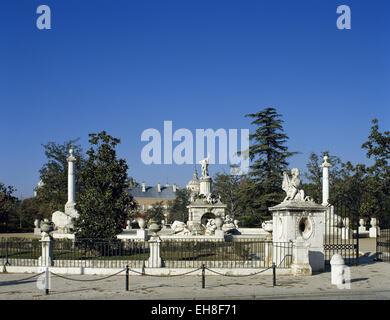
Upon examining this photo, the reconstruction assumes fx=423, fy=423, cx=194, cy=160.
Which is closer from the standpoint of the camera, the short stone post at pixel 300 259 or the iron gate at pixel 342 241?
the short stone post at pixel 300 259

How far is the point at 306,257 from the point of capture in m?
15.2

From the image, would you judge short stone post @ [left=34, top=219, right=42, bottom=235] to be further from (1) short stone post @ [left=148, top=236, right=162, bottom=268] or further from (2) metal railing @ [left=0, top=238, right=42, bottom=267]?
(1) short stone post @ [left=148, top=236, right=162, bottom=268]

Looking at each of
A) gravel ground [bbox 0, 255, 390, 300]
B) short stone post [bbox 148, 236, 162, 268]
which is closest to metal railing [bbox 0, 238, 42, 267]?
gravel ground [bbox 0, 255, 390, 300]

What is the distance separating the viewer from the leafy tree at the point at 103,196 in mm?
20453

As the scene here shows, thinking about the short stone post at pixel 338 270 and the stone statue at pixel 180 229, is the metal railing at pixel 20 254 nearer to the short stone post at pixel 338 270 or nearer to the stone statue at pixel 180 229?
the short stone post at pixel 338 270

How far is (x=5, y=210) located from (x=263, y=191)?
91.5ft

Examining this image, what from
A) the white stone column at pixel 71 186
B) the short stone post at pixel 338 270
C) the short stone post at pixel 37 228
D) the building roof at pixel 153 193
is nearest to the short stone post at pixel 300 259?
the short stone post at pixel 338 270

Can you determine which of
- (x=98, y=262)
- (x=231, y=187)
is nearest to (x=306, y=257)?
(x=98, y=262)

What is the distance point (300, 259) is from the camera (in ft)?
49.7

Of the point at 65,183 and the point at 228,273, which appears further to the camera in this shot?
the point at 65,183

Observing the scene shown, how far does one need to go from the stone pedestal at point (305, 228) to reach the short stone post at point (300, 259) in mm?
700

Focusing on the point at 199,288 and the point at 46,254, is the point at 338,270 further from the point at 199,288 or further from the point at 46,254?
the point at 46,254

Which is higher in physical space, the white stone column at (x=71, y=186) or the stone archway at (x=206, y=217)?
the white stone column at (x=71, y=186)
